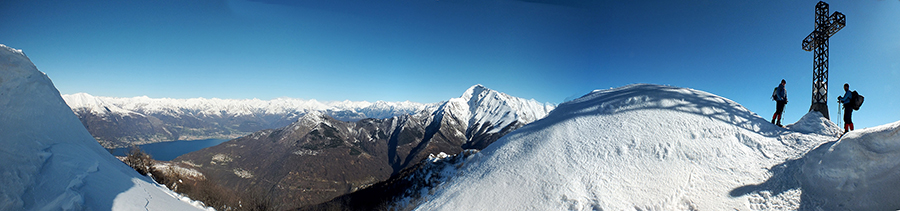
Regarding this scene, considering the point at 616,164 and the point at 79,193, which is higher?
the point at 616,164

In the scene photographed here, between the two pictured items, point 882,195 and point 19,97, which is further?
point 19,97

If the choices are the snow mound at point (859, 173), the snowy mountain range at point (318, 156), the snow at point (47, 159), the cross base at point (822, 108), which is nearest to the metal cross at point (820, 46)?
the cross base at point (822, 108)

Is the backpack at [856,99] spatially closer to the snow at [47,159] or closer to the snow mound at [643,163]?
the snow mound at [643,163]

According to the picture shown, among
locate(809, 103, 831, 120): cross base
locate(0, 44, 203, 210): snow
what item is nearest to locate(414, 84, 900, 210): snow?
locate(809, 103, 831, 120): cross base

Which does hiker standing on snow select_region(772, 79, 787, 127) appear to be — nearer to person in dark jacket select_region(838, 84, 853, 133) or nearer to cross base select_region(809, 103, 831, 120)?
person in dark jacket select_region(838, 84, 853, 133)

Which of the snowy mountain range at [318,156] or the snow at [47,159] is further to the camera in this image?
the snowy mountain range at [318,156]

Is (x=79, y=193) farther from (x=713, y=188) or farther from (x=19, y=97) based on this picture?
(x=713, y=188)

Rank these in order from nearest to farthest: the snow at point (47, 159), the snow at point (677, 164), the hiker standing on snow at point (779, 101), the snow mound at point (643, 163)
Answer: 1. the snow at point (47, 159)
2. the snow at point (677, 164)
3. the snow mound at point (643, 163)
4. the hiker standing on snow at point (779, 101)

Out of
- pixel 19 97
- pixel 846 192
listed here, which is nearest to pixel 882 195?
pixel 846 192
